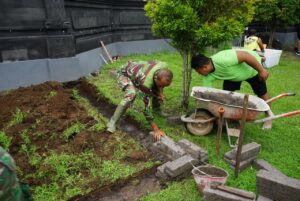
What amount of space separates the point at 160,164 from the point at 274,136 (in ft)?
7.59

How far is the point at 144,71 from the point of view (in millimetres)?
5215

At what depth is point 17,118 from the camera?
18.5ft

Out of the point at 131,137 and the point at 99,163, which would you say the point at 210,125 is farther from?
the point at 99,163

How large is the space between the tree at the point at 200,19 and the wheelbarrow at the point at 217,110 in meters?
0.97

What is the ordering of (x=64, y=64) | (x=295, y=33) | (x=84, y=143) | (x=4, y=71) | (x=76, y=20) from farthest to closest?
(x=295, y=33) → (x=76, y=20) → (x=64, y=64) → (x=4, y=71) → (x=84, y=143)

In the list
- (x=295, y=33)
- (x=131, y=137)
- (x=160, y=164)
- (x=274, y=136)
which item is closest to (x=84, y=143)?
(x=131, y=137)

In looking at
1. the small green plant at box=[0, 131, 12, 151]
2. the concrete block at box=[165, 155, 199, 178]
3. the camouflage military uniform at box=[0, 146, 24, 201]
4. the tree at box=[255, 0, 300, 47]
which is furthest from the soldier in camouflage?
the tree at box=[255, 0, 300, 47]

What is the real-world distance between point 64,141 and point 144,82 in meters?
1.68

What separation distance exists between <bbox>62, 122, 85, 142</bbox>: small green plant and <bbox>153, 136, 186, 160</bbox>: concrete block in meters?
1.41

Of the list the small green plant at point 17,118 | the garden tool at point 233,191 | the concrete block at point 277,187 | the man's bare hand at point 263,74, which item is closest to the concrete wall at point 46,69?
the small green plant at point 17,118

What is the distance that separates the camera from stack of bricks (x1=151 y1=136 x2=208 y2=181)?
4188mm

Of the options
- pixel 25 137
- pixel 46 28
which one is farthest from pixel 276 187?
pixel 46 28

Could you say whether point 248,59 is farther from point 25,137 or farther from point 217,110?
point 25,137

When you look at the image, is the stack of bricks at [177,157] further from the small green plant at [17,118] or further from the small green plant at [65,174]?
the small green plant at [17,118]
